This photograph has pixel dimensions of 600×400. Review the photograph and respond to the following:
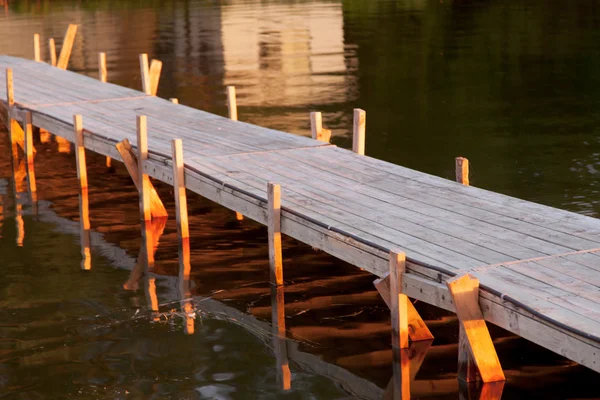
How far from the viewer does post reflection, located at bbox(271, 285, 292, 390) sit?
9.34 metres

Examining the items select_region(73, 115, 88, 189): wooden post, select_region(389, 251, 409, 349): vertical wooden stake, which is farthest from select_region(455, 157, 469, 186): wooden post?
select_region(73, 115, 88, 189): wooden post

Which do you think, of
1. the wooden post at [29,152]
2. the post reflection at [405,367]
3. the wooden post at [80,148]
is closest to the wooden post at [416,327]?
the post reflection at [405,367]

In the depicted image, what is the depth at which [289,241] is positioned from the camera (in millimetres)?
13539

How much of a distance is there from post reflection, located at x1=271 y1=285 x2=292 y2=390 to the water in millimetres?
54

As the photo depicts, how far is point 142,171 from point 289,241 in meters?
2.15

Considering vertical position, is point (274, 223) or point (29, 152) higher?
point (274, 223)

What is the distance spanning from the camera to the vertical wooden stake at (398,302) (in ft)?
29.6

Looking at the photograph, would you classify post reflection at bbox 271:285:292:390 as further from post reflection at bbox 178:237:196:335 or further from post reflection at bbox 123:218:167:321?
post reflection at bbox 123:218:167:321

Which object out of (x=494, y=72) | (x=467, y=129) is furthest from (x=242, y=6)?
(x=467, y=129)

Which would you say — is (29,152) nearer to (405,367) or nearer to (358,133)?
(358,133)

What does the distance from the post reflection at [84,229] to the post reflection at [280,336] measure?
262 centimetres

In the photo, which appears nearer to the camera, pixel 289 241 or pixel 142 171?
pixel 289 241

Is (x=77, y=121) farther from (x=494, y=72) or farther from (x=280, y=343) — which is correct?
(x=494, y=72)

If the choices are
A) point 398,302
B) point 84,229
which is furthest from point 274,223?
point 84,229
